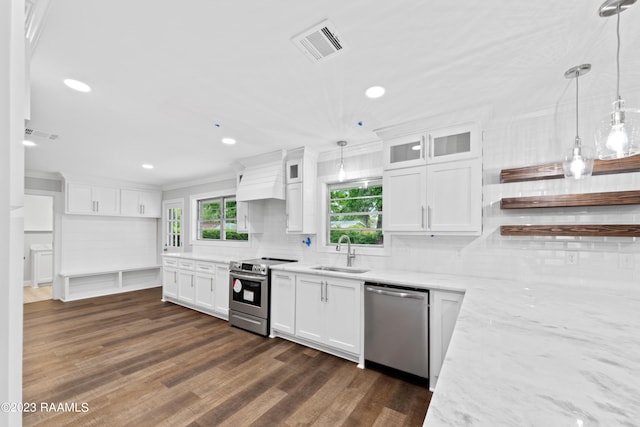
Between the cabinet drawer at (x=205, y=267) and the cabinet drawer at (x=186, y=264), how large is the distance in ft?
0.52

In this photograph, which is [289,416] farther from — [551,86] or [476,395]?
[551,86]

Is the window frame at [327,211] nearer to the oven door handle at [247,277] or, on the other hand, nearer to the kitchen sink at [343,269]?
the kitchen sink at [343,269]

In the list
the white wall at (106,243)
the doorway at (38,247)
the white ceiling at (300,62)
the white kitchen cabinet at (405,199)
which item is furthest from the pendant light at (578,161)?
the doorway at (38,247)

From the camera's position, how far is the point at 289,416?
6.88ft

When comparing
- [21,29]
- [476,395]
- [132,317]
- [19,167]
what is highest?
[21,29]

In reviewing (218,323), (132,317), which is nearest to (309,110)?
(218,323)

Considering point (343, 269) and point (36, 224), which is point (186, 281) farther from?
point (36, 224)

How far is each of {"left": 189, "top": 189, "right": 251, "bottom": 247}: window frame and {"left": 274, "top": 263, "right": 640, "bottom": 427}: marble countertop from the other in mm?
3977

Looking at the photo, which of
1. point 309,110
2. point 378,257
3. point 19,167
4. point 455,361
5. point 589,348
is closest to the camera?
point 19,167

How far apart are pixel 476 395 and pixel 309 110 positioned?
2.36 metres

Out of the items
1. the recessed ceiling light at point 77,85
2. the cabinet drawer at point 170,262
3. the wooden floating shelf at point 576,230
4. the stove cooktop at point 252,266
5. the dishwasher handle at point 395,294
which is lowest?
the cabinet drawer at point 170,262

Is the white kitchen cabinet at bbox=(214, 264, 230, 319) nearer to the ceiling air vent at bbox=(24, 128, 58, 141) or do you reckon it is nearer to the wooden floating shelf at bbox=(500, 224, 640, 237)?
the ceiling air vent at bbox=(24, 128, 58, 141)

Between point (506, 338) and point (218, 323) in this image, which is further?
point (218, 323)

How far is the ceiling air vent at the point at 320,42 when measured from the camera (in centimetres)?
158
